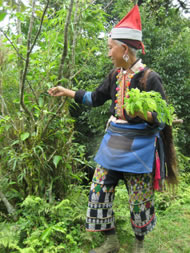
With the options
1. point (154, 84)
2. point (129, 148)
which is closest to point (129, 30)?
point (154, 84)

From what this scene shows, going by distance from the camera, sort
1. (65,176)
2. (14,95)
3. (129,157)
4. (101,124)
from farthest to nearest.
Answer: (101,124) → (14,95) → (65,176) → (129,157)

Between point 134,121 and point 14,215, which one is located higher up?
point 134,121

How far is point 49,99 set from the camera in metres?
2.39

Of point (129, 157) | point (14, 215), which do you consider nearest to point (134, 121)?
point (129, 157)

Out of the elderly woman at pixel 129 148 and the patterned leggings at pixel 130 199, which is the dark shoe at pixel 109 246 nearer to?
the elderly woman at pixel 129 148

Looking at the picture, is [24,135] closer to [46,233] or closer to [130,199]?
[46,233]

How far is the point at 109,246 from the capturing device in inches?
86.3

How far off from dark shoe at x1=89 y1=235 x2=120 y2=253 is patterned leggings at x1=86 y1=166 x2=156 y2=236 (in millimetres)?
177

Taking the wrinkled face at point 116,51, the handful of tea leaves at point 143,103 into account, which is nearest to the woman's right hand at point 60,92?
the wrinkled face at point 116,51

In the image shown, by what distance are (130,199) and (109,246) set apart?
52 cm

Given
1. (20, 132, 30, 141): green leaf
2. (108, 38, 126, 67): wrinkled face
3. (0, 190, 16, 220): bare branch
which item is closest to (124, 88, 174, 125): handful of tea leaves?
(108, 38, 126, 67): wrinkled face

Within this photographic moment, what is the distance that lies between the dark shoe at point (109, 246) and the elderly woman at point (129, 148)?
0.5 inches

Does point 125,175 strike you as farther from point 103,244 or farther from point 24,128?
point 24,128

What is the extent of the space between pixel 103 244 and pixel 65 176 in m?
0.77
